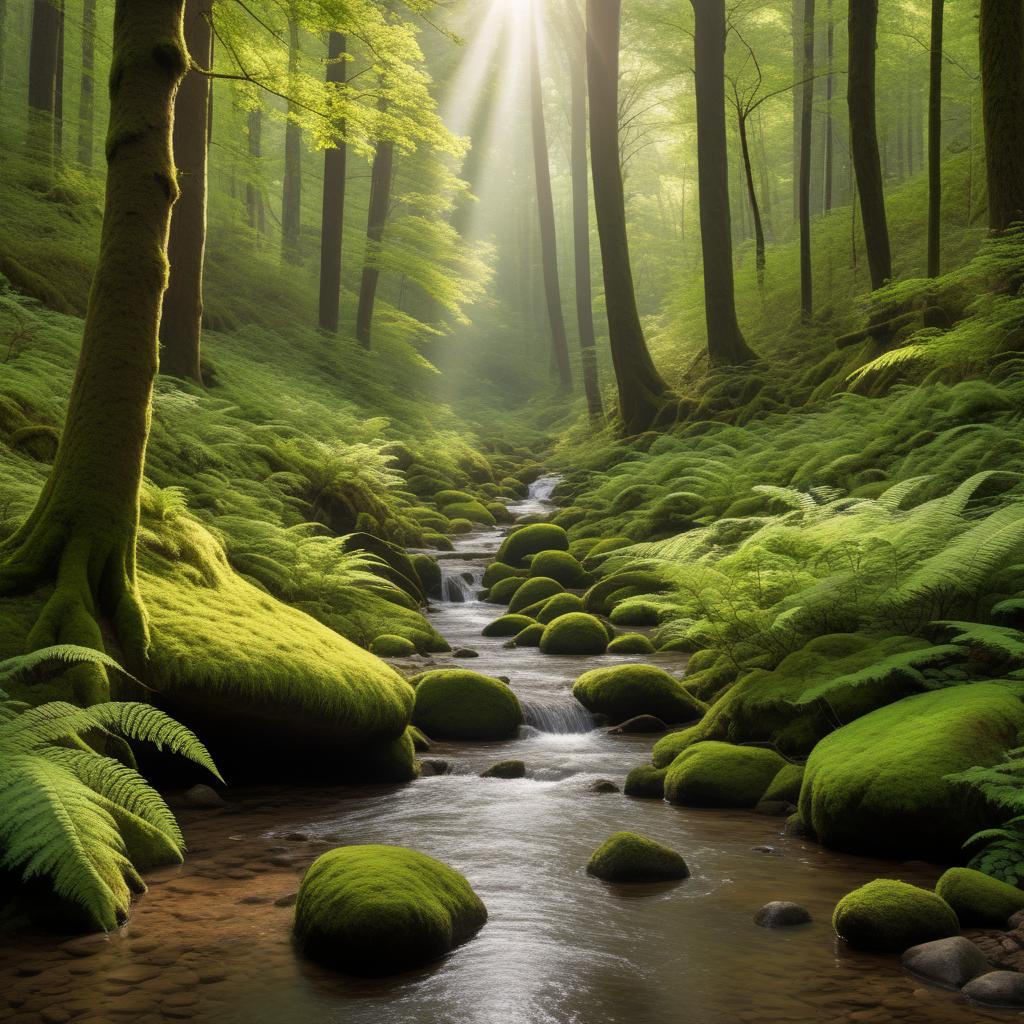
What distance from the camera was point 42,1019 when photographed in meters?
3.31

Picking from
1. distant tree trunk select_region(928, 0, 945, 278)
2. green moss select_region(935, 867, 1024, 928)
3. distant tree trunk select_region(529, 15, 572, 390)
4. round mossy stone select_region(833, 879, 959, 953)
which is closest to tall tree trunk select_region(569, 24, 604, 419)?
distant tree trunk select_region(529, 15, 572, 390)

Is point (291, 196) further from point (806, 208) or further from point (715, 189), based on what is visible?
point (806, 208)

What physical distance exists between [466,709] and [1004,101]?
9.60 metres

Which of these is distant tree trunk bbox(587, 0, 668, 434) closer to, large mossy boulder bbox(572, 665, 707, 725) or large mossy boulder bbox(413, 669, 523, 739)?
large mossy boulder bbox(572, 665, 707, 725)

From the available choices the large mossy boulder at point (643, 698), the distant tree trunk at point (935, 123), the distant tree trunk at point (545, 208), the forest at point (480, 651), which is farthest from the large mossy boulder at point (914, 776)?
the distant tree trunk at point (545, 208)

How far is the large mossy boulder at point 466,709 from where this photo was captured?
27.4ft

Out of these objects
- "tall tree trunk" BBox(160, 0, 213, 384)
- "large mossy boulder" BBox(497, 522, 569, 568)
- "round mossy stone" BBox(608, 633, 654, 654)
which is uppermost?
"tall tree trunk" BBox(160, 0, 213, 384)

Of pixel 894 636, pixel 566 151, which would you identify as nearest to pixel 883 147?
pixel 566 151

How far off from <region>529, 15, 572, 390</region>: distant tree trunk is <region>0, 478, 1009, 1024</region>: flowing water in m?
33.8

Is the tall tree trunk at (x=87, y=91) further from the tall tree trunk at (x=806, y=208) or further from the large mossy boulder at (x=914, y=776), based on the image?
the large mossy boulder at (x=914, y=776)

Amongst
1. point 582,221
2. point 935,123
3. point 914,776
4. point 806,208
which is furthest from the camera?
point 582,221

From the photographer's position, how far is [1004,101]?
11.5 m

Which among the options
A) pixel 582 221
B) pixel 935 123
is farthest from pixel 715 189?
pixel 582 221

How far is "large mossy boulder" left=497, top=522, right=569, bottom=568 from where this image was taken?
1577 centimetres
